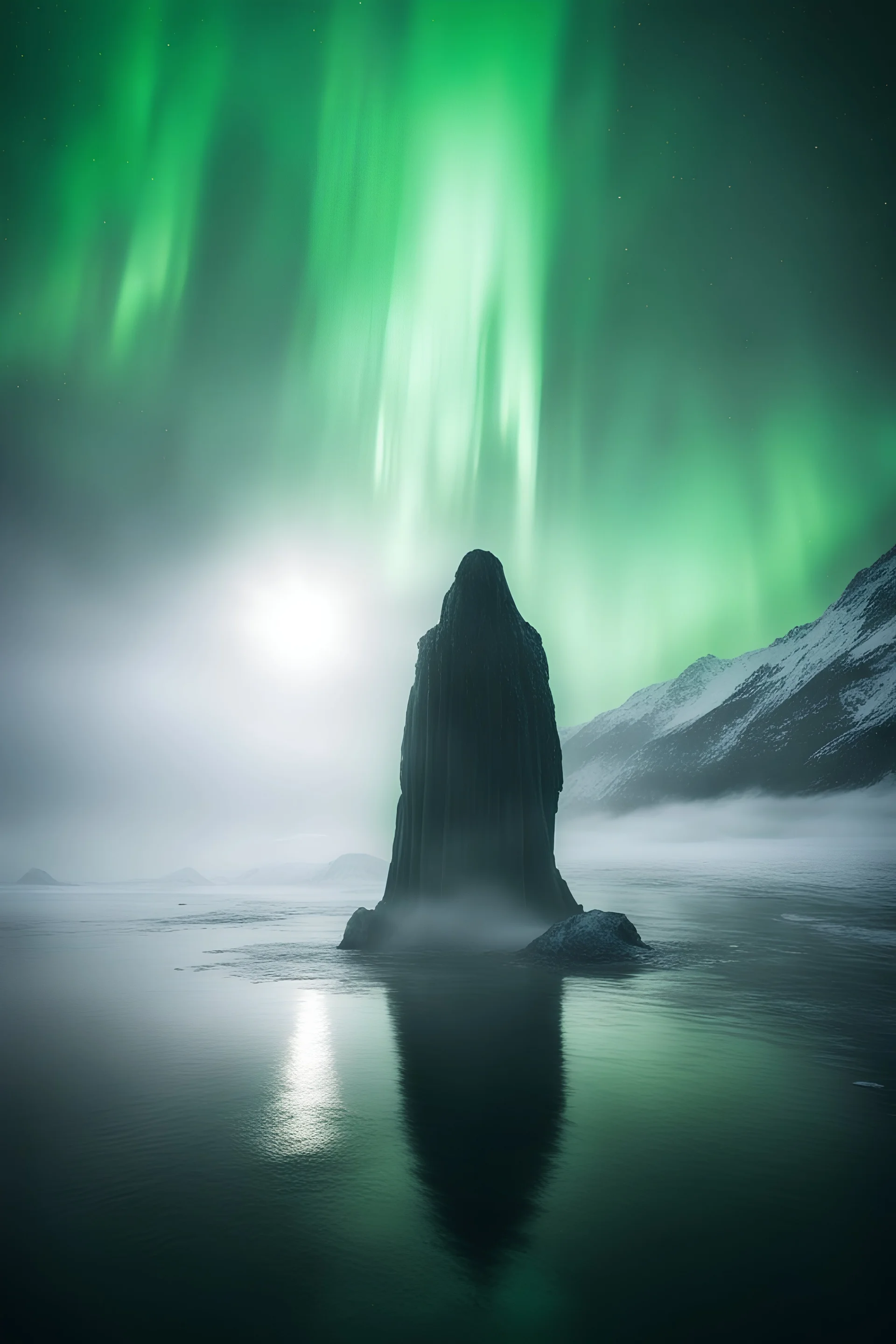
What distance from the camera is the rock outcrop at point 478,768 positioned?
5497cm

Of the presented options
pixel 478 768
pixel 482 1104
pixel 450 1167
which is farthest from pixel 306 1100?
pixel 478 768

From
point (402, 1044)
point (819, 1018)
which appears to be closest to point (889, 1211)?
point (402, 1044)

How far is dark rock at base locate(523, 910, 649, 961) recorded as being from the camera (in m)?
41.4

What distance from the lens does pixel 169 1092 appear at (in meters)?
16.8

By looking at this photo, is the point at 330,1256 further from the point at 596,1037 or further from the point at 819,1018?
the point at 819,1018

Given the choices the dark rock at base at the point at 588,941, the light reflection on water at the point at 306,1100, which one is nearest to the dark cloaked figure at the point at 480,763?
the dark rock at base at the point at 588,941

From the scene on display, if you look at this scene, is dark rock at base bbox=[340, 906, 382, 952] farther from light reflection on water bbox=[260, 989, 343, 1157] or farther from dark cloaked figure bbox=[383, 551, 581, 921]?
light reflection on water bbox=[260, 989, 343, 1157]

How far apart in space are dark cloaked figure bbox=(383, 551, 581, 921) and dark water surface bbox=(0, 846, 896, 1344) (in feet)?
79.0

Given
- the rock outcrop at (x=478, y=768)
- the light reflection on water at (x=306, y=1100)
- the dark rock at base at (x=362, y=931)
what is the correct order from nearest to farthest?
the light reflection on water at (x=306, y=1100)
the dark rock at base at (x=362, y=931)
the rock outcrop at (x=478, y=768)

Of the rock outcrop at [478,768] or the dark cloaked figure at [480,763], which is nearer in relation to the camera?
the rock outcrop at [478,768]

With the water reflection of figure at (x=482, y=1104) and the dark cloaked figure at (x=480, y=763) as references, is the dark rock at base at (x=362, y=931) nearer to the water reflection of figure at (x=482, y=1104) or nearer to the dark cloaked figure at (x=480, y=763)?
the dark cloaked figure at (x=480, y=763)

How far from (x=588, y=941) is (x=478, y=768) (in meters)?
18.2

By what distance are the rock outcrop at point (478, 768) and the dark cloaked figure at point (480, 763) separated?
84 mm

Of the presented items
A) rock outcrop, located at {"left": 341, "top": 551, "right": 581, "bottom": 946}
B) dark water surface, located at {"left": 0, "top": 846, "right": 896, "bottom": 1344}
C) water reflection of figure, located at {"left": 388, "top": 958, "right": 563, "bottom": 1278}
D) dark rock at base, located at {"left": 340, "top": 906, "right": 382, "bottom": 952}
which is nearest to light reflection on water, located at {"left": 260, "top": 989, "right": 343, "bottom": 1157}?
dark water surface, located at {"left": 0, "top": 846, "right": 896, "bottom": 1344}
